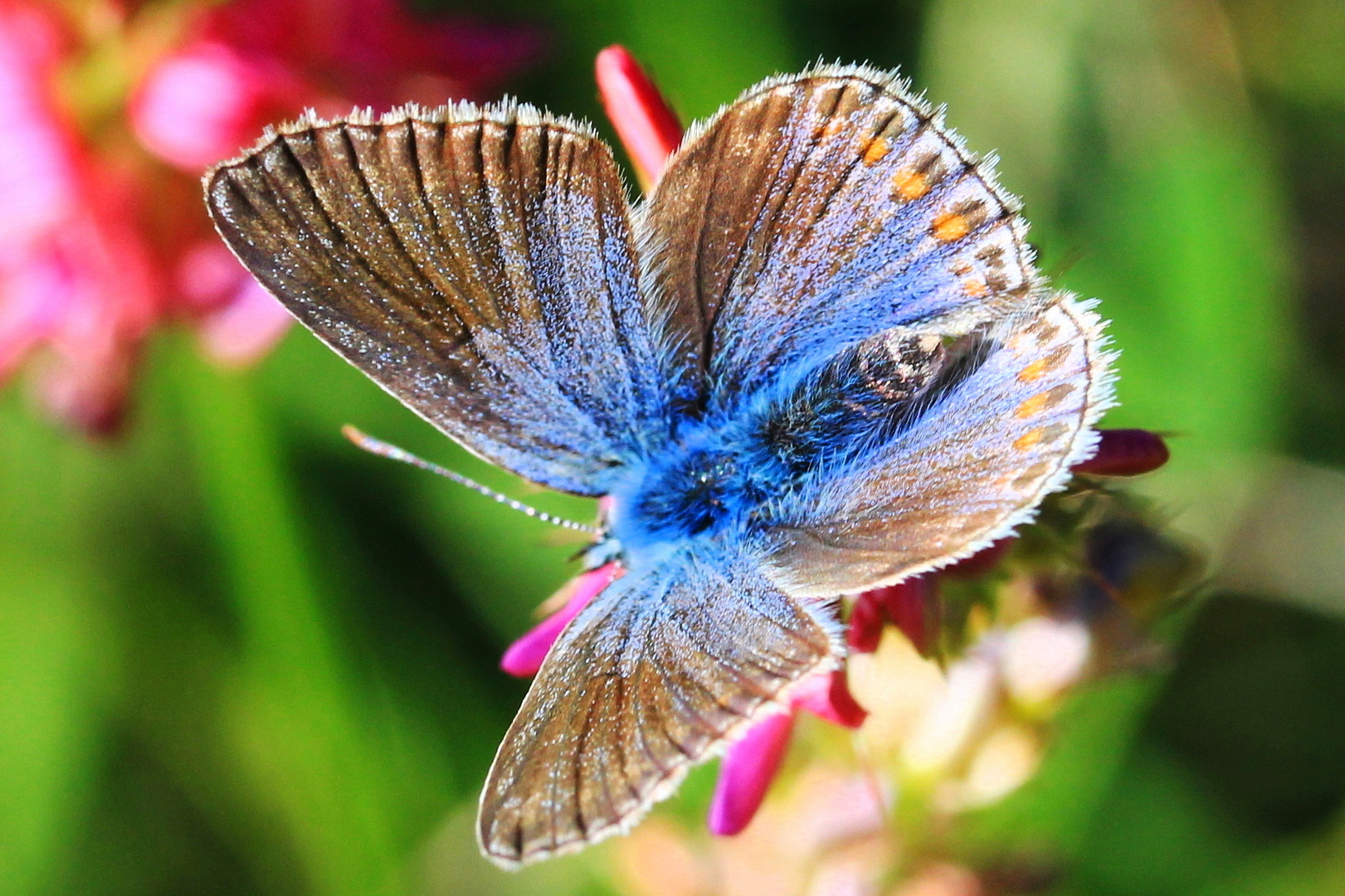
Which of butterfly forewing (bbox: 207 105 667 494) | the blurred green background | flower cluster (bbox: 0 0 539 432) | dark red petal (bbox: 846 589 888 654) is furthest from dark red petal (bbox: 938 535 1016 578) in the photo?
flower cluster (bbox: 0 0 539 432)

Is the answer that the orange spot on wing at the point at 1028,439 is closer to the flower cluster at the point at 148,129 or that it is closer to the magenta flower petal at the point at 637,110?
the magenta flower petal at the point at 637,110

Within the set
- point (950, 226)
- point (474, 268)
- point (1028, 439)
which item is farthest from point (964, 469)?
point (474, 268)

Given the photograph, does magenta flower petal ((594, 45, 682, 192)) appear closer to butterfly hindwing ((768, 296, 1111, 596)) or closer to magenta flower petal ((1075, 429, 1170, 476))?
butterfly hindwing ((768, 296, 1111, 596))

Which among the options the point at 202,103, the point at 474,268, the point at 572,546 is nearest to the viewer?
the point at 474,268

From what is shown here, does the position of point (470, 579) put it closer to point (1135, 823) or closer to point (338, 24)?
point (338, 24)

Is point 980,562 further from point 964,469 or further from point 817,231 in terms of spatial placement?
point 817,231

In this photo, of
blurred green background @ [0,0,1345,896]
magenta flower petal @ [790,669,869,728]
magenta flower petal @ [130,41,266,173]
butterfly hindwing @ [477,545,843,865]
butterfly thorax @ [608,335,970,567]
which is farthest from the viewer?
blurred green background @ [0,0,1345,896]
